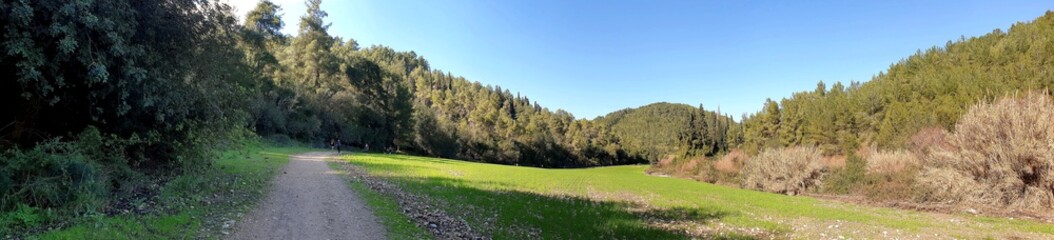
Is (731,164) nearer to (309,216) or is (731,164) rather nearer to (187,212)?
(309,216)

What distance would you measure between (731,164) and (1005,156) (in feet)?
129

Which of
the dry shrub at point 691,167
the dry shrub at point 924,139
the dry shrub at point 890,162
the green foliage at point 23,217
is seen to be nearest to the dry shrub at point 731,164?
the dry shrub at point 691,167

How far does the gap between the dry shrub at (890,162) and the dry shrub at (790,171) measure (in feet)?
14.5

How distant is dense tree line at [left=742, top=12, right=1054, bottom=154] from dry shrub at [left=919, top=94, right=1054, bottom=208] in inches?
637

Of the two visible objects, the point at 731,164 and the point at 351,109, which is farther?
the point at 351,109

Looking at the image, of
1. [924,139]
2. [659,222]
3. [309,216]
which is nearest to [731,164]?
[924,139]

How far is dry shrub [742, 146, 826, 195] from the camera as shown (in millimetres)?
42875

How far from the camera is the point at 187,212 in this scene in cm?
1053

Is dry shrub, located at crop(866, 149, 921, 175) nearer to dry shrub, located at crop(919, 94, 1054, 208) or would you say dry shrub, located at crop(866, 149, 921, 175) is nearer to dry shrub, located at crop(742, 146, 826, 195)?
dry shrub, located at crop(742, 146, 826, 195)

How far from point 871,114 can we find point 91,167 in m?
96.2

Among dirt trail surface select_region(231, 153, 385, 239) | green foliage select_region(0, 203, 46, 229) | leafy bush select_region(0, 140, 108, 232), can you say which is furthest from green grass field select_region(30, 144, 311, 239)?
leafy bush select_region(0, 140, 108, 232)

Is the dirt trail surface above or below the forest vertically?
below

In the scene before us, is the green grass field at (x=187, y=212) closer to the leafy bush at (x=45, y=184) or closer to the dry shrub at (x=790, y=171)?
the leafy bush at (x=45, y=184)

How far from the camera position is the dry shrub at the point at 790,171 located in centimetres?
4288
